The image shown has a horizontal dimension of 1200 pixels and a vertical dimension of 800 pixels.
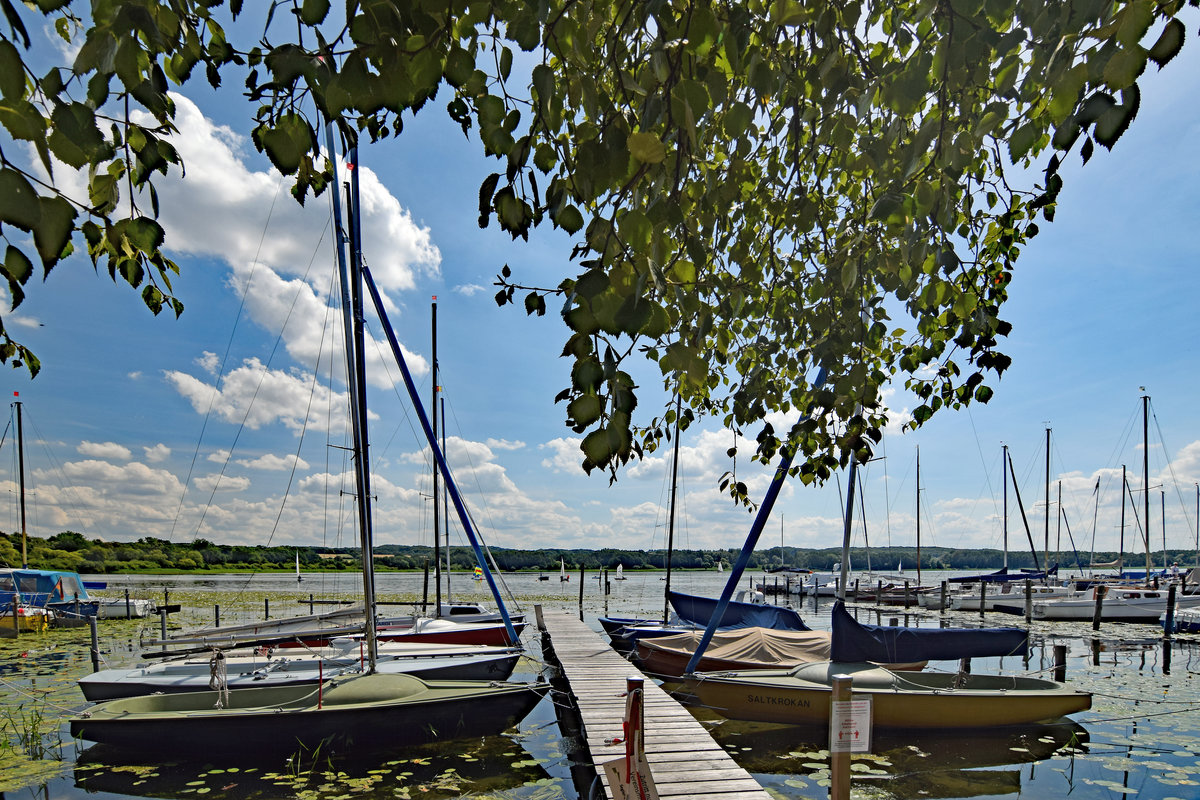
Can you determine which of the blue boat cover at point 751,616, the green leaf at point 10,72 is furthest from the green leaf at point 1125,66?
the blue boat cover at point 751,616

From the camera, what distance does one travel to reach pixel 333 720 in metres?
9.96

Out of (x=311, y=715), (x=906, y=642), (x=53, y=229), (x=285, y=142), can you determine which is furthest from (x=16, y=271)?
(x=906, y=642)

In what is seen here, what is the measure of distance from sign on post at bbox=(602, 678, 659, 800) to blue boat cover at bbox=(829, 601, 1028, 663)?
8.69m

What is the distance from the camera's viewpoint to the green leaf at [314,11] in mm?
1419

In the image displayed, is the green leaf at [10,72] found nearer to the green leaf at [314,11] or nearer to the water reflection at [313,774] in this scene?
the green leaf at [314,11]

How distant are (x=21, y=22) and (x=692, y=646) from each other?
51.4 ft

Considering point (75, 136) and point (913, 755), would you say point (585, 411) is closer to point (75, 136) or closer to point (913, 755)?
point (75, 136)

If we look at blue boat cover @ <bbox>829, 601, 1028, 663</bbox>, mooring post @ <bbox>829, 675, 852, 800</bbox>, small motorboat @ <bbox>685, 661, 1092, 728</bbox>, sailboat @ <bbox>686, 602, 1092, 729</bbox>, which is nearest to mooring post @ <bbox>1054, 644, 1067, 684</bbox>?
sailboat @ <bbox>686, 602, 1092, 729</bbox>

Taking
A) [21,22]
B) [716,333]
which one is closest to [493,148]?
[21,22]

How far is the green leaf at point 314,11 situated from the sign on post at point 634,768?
4.25 m

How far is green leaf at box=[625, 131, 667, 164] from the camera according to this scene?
142cm

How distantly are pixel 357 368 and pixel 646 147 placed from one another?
10808 millimetres

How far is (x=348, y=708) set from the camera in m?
10.0

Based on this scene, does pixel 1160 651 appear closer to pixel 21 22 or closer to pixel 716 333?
pixel 716 333
